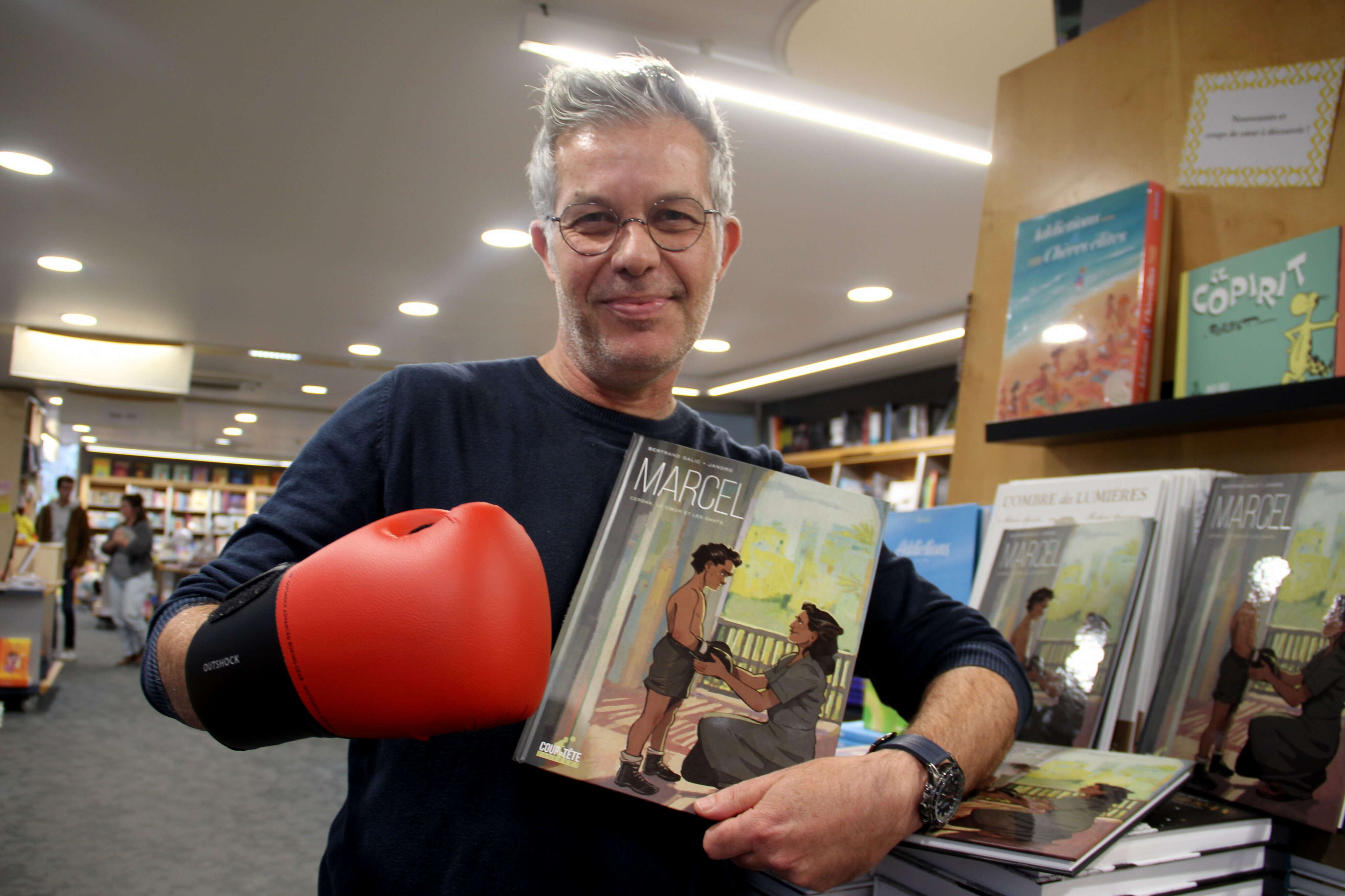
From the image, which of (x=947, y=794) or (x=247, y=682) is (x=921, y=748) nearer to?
(x=947, y=794)

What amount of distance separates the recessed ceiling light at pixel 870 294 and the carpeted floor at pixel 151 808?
358cm

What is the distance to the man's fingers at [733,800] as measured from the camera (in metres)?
0.69

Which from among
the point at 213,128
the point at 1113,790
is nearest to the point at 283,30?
the point at 213,128

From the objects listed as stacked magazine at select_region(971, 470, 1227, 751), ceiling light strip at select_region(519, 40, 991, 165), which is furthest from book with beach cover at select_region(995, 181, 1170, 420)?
ceiling light strip at select_region(519, 40, 991, 165)

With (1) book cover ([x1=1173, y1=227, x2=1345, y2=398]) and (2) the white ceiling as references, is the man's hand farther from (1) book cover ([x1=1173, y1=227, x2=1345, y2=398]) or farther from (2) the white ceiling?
(2) the white ceiling

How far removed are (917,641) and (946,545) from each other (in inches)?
18.8

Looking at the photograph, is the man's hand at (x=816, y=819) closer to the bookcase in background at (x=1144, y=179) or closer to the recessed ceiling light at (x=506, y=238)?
the bookcase in background at (x=1144, y=179)

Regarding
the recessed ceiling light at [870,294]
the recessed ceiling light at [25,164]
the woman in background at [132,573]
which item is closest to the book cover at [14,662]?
the woman in background at [132,573]

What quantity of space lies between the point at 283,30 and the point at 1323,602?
8.24 ft

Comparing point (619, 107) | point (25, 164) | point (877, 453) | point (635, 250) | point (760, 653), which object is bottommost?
point (760, 653)

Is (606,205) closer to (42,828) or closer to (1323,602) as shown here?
(1323,602)

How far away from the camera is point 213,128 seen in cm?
286

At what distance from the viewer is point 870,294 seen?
4.66m

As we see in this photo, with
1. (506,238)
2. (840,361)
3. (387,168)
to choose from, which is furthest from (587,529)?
(840,361)
